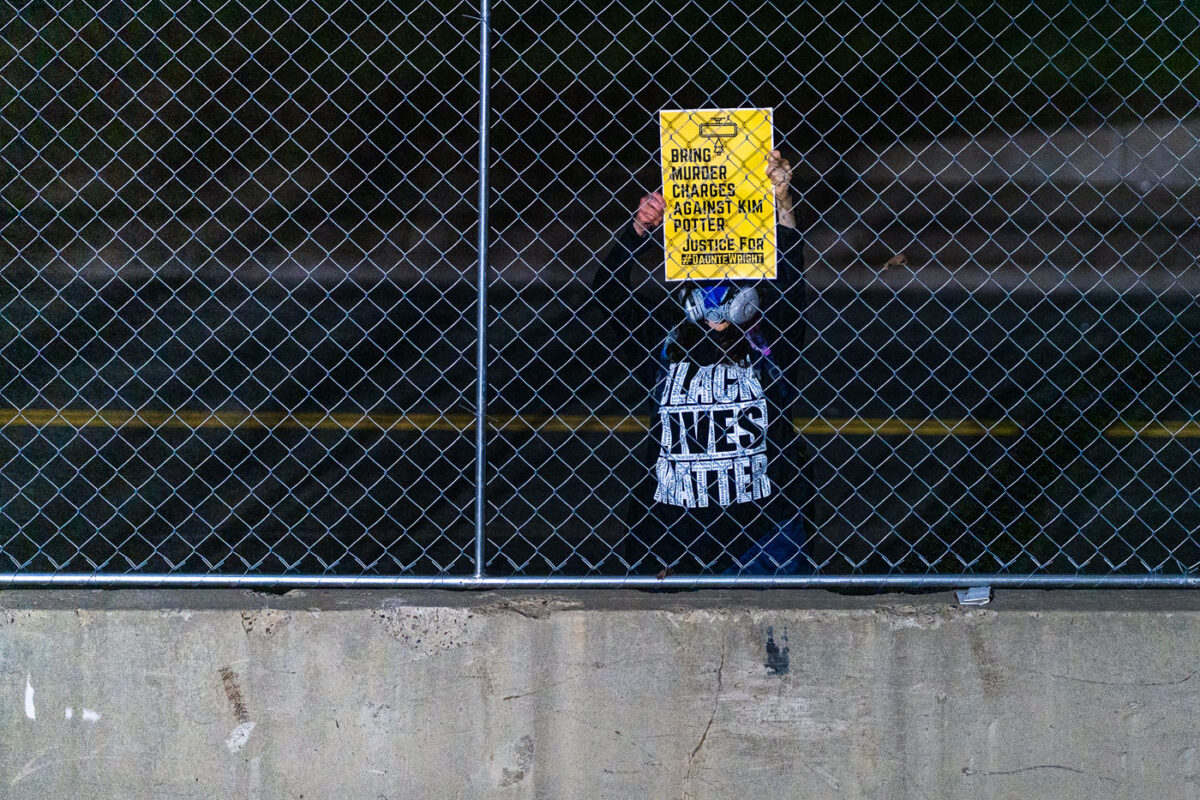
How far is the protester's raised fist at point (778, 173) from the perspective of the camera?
3.30 metres

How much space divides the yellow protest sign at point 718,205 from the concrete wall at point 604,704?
3.45ft

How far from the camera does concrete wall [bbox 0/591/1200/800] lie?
3051 mm

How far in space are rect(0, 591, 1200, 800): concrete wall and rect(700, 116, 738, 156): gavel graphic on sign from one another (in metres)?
1.42

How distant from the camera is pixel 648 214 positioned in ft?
11.9

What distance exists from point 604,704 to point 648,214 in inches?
64.7

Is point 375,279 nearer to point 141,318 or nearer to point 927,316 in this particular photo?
point 141,318

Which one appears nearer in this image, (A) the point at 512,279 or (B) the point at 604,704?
(B) the point at 604,704

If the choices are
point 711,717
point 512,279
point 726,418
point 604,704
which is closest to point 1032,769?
point 711,717

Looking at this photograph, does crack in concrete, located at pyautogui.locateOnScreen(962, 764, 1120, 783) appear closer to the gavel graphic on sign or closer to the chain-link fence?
the gavel graphic on sign

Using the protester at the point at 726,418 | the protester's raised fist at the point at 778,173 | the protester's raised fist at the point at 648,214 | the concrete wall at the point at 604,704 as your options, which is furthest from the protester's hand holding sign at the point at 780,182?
the concrete wall at the point at 604,704

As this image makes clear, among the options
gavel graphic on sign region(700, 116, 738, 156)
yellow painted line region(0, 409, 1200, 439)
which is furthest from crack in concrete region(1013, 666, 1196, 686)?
yellow painted line region(0, 409, 1200, 439)

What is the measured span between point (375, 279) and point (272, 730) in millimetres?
5241

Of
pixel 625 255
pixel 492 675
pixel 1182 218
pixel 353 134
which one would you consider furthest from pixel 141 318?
pixel 1182 218

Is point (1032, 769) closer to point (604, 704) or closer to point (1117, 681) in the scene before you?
point (1117, 681)
